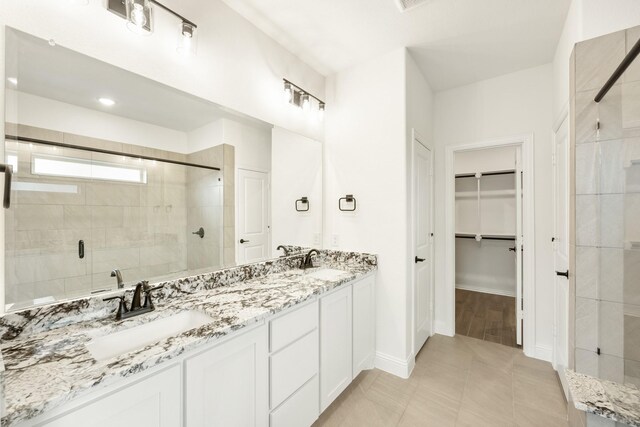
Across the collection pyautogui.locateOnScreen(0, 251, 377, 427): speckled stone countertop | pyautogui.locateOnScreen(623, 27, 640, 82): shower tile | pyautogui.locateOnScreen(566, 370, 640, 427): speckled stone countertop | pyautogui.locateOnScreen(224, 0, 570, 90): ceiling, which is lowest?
pyautogui.locateOnScreen(566, 370, 640, 427): speckled stone countertop

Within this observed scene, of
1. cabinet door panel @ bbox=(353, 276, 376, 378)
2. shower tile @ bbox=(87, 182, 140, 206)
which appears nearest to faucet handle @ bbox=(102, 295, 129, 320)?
shower tile @ bbox=(87, 182, 140, 206)

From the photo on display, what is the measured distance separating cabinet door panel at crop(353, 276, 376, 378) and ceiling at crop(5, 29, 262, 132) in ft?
5.53

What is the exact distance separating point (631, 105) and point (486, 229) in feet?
11.1

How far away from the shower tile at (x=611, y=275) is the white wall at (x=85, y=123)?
2441mm

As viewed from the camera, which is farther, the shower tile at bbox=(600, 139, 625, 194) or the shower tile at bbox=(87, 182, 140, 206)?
the shower tile at bbox=(600, 139, 625, 194)

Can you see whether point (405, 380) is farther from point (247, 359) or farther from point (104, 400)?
point (104, 400)

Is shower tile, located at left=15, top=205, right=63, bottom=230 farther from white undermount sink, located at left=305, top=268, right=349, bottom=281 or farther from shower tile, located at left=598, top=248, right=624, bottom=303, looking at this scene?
shower tile, located at left=598, top=248, right=624, bottom=303

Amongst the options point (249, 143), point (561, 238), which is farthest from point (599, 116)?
point (249, 143)

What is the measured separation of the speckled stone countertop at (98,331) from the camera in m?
0.75

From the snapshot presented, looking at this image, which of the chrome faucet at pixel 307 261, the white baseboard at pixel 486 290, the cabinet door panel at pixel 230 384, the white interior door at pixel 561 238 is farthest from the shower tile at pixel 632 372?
the white baseboard at pixel 486 290

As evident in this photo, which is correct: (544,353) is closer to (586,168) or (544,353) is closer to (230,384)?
(586,168)

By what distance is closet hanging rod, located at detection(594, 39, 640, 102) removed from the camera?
107cm

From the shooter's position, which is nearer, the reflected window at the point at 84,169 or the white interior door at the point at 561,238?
the reflected window at the point at 84,169

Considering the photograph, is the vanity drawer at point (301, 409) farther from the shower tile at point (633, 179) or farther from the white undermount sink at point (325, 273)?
the shower tile at point (633, 179)
